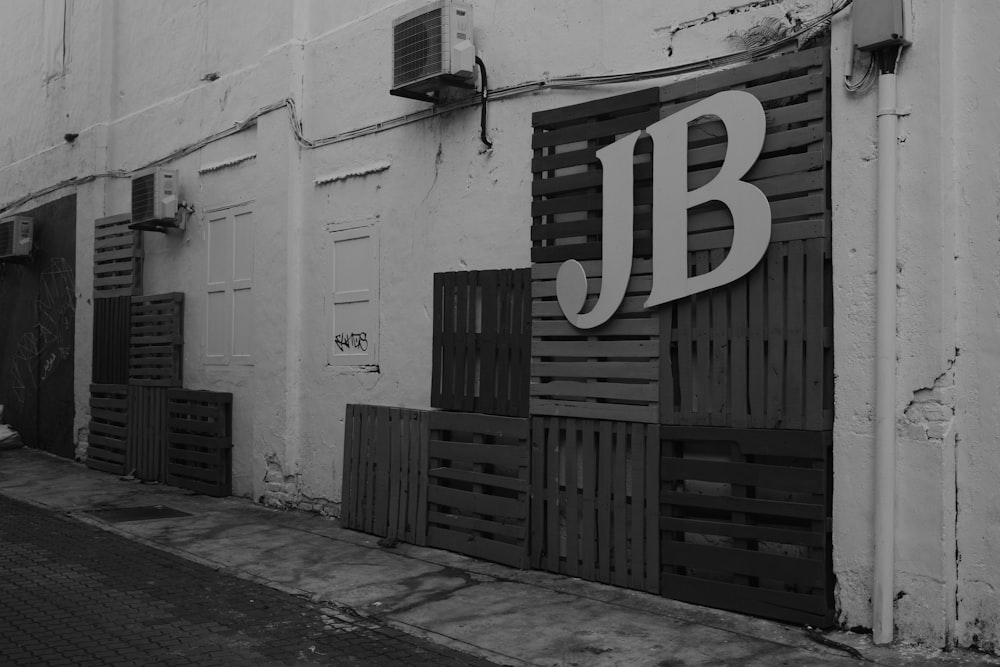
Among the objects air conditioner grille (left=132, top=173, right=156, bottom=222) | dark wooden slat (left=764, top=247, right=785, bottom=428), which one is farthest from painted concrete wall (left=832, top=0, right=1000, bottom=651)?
air conditioner grille (left=132, top=173, right=156, bottom=222)

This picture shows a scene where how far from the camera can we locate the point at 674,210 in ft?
20.2

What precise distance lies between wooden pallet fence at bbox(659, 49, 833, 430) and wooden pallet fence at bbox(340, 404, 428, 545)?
8.48 feet

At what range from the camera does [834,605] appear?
5391 millimetres

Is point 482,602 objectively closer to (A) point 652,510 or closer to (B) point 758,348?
(A) point 652,510

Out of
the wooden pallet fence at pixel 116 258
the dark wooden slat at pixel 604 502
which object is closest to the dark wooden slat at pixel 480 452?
the dark wooden slat at pixel 604 502

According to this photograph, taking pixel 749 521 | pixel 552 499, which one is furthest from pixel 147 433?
pixel 749 521

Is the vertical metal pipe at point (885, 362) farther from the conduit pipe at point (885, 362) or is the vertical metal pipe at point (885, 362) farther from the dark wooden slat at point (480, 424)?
the dark wooden slat at point (480, 424)

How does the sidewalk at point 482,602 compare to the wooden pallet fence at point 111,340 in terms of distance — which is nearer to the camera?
the sidewalk at point 482,602

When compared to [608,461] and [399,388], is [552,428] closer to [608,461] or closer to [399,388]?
[608,461]

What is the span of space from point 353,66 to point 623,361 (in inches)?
178

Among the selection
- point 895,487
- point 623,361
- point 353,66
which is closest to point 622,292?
point 623,361

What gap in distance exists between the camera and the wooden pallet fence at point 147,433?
11.4 metres

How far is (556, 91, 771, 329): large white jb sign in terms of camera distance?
5.74m

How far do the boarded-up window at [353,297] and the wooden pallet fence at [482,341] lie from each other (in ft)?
3.59
